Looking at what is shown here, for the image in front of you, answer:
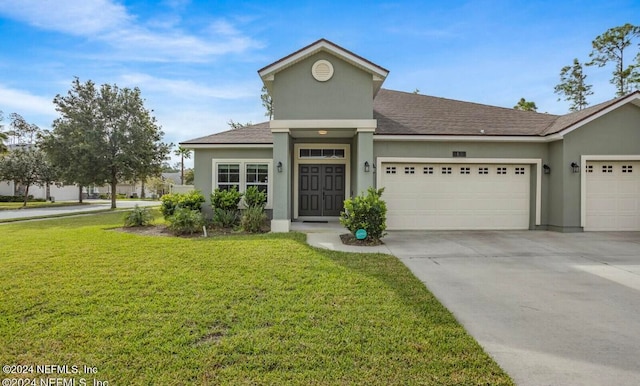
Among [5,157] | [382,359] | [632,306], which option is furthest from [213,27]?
[5,157]

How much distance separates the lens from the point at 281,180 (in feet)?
31.5

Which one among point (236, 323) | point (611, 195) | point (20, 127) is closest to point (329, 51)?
point (236, 323)

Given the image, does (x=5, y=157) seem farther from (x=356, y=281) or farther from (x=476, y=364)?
(x=476, y=364)

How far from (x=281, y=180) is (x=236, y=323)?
6405mm

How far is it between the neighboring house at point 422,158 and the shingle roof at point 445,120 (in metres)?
0.07

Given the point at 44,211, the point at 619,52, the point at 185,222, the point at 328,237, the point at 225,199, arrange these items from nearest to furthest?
1. the point at 328,237
2. the point at 185,222
3. the point at 225,199
4. the point at 44,211
5. the point at 619,52

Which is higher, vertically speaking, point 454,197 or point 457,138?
point 457,138

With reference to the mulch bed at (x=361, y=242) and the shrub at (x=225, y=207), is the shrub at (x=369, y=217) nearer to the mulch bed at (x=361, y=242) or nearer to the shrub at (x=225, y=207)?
the mulch bed at (x=361, y=242)

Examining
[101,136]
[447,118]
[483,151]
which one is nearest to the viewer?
[483,151]

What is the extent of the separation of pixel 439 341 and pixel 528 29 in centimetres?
1329

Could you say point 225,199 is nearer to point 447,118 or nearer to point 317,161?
point 317,161

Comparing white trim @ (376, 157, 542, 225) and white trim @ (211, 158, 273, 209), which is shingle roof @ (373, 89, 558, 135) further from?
white trim @ (211, 158, 273, 209)

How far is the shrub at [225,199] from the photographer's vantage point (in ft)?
35.6

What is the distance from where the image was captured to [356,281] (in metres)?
4.93
